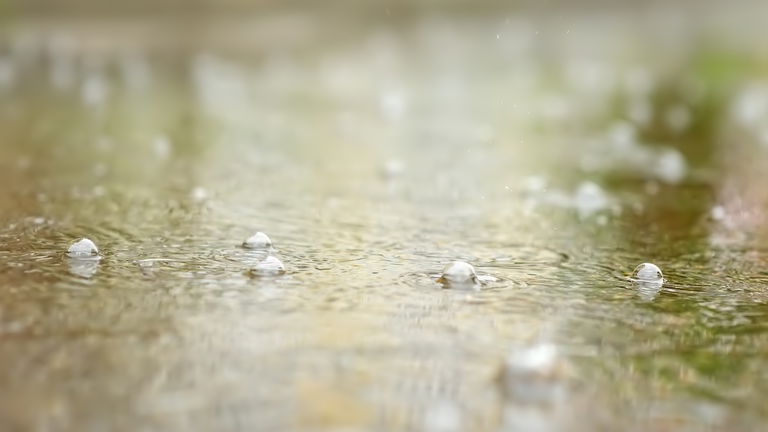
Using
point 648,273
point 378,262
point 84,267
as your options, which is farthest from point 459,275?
point 84,267

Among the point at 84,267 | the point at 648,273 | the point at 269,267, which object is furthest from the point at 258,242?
the point at 648,273

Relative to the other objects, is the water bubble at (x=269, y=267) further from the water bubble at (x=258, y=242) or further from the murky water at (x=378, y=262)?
the water bubble at (x=258, y=242)

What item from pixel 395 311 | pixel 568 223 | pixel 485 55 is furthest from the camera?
pixel 485 55

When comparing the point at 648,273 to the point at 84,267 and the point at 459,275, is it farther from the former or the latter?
the point at 84,267

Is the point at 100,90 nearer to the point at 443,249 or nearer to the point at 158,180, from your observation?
the point at 158,180

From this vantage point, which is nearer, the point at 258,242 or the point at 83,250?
the point at 83,250

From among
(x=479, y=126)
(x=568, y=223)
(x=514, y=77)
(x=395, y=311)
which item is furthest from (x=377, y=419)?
(x=514, y=77)
